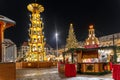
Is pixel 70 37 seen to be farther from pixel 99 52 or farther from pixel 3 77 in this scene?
pixel 3 77

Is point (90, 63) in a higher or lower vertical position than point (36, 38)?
lower

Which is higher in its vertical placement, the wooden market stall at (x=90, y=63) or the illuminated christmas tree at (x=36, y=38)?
the illuminated christmas tree at (x=36, y=38)

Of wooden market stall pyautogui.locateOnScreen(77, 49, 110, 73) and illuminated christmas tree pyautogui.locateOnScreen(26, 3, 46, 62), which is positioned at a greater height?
illuminated christmas tree pyautogui.locateOnScreen(26, 3, 46, 62)

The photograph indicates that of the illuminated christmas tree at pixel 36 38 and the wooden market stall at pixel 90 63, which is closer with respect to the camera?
the wooden market stall at pixel 90 63

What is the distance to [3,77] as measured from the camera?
10.8 m

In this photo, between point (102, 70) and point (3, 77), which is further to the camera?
point (102, 70)

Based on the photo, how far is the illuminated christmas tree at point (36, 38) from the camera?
1826 inches

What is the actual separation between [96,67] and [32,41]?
97.8 feet

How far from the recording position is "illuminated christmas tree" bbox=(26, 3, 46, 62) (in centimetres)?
4638

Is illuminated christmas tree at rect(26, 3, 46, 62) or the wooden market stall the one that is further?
illuminated christmas tree at rect(26, 3, 46, 62)

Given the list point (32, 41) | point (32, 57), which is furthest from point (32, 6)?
point (32, 57)

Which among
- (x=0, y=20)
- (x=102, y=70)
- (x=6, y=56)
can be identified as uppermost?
(x=0, y=20)

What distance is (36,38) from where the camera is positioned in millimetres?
47625

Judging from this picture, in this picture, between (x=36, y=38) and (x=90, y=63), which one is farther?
(x=36, y=38)
